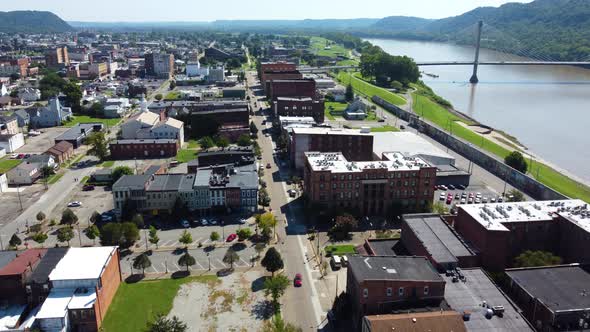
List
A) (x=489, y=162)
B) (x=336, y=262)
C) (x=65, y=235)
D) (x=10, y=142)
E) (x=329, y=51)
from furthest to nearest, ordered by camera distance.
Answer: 1. (x=329, y=51)
2. (x=10, y=142)
3. (x=489, y=162)
4. (x=65, y=235)
5. (x=336, y=262)

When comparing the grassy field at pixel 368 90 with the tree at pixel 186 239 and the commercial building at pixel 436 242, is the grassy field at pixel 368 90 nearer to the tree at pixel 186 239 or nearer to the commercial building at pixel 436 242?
the commercial building at pixel 436 242

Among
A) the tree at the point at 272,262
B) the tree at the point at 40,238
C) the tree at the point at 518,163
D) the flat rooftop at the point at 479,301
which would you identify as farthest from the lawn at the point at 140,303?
the tree at the point at 518,163

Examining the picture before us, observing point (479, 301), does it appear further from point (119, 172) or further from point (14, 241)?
point (119, 172)

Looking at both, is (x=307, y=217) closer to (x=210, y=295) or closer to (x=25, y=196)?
(x=210, y=295)

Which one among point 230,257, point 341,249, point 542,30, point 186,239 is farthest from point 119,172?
point 542,30

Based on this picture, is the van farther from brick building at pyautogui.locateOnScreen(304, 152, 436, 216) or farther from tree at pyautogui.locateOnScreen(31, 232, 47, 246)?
tree at pyautogui.locateOnScreen(31, 232, 47, 246)

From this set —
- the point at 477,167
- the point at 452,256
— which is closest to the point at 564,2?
the point at 477,167

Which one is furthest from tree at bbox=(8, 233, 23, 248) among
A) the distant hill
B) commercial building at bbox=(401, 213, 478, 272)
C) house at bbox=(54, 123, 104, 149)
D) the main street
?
the distant hill
